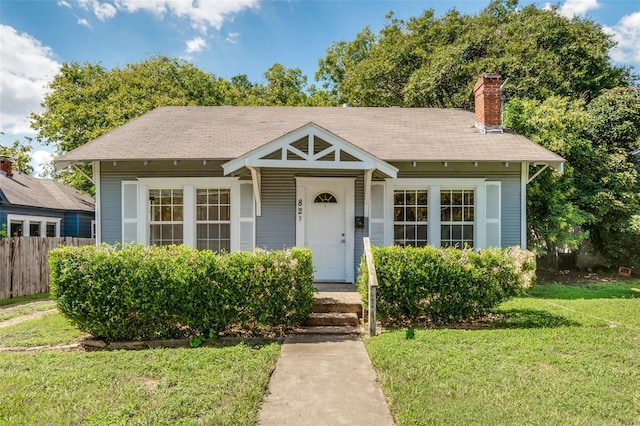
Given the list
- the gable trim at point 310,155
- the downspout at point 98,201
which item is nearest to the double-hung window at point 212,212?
the gable trim at point 310,155

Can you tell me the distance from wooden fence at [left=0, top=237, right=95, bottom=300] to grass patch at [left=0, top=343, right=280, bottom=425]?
5.60 metres

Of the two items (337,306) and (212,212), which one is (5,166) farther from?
(337,306)

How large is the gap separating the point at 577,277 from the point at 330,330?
31.4 ft

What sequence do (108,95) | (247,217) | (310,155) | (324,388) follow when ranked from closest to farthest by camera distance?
(324,388) → (310,155) → (247,217) → (108,95)

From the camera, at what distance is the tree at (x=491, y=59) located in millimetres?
14609

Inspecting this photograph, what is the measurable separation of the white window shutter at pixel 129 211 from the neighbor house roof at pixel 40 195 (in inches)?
359

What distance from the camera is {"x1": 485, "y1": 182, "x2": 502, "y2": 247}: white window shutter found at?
870 centimetres

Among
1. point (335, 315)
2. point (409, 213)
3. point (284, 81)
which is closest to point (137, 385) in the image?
point (335, 315)

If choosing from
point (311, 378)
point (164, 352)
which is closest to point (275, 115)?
point (164, 352)

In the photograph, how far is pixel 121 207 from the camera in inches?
336

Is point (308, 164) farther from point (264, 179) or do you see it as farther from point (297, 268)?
point (297, 268)

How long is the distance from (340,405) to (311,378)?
657mm

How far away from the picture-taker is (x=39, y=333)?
5.88m

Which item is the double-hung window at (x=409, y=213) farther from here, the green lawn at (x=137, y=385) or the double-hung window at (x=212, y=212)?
the green lawn at (x=137, y=385)
